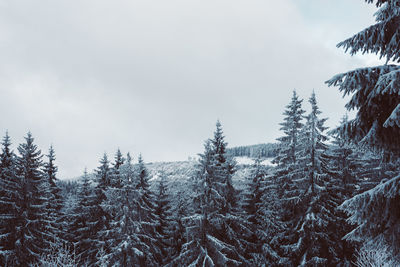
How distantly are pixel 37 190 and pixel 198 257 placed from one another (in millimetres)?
15694

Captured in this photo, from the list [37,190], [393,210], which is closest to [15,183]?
[37,190]

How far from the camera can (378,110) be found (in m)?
6.61

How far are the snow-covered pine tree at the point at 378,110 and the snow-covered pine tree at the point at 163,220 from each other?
24.6 m

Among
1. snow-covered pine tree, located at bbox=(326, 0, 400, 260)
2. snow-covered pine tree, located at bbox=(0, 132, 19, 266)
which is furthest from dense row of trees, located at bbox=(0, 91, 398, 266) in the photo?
snow-covered pine tree, located at bbox=(326, 0, 400, 260)

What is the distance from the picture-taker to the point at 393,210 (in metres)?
6.41

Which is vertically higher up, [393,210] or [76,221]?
[393,210]

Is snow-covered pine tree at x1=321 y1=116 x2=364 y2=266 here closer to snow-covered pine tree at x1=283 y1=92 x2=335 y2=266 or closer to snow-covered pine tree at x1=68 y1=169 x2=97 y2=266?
snow-covered pine tree at x1=283 y1=92 x2=335 y2=266

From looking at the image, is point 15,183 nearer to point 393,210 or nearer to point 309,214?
point 309,214

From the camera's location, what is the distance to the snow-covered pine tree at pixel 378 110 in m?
6.34

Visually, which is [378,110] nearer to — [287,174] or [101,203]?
[287,174]

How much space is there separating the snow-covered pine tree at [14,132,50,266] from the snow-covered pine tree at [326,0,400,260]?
25143mm

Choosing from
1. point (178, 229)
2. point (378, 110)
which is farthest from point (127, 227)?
point (378, 110)

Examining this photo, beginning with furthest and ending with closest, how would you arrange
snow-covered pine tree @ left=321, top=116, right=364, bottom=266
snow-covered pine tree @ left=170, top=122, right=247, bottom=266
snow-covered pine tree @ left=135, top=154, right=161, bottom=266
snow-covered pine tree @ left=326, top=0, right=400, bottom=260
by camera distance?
snow-covered pine tree @ left=135, top=154, right=161, bottom=266 → snow-covered pine tree @ left=321, top=116, right=364, bottom=266 → snow-covered pine tree @ left=170, top=122, right=247, bottom=266 → snow-covered pine tree @ left=326, top=0, right=400, bottom=260

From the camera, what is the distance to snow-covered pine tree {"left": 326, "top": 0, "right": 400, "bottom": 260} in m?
6.34
